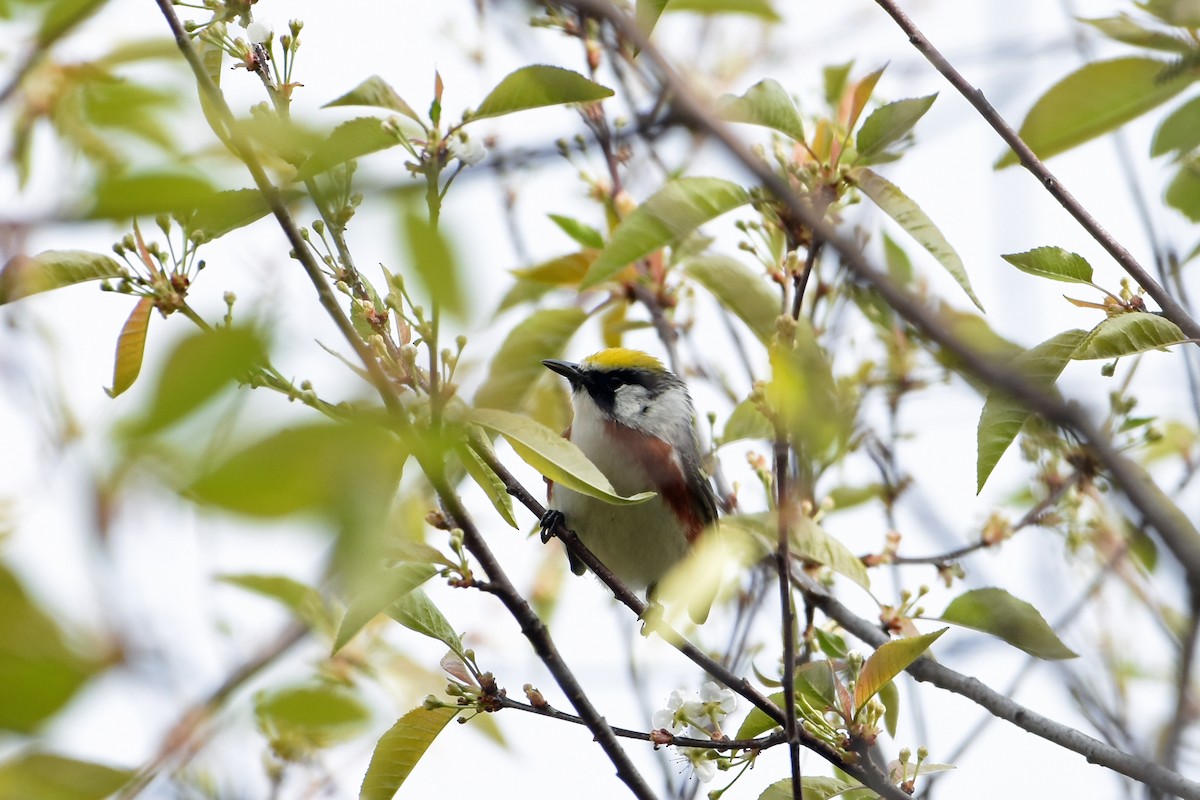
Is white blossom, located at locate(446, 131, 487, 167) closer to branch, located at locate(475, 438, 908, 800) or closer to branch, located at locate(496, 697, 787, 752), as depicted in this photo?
branch, located at locate(475, 438, 908, 800)

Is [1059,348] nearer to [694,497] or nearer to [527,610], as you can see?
[527,610]

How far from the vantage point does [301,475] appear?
101 centimetres

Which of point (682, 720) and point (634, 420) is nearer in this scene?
point (682, 720)

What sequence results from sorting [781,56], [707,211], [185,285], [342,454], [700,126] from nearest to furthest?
1. [342,454]
2. [700,126]
3. [185,285]
4. [707,211]
5. [781,56]

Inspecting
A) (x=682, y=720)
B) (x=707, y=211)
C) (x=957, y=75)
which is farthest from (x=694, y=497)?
(x=957, y=75)

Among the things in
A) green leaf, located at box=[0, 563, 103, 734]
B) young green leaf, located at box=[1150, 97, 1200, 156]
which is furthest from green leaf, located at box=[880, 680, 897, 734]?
green leaf, located at box=[0, 563, 103, 734]

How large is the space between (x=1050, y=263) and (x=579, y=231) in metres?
1.88

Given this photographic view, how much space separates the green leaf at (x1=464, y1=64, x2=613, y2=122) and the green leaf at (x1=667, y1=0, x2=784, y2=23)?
252 mm

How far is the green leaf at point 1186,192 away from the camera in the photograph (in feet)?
10.4

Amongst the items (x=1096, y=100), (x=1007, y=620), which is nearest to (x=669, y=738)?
(x=1007, y=620)

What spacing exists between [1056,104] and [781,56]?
13.5 feet

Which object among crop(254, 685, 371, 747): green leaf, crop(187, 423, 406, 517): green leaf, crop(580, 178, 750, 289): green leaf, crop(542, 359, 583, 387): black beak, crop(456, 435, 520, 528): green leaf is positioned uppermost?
crop(542, 359, 583, 387): black beak

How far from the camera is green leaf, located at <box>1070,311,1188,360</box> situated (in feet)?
8.93

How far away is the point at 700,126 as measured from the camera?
1.26m
